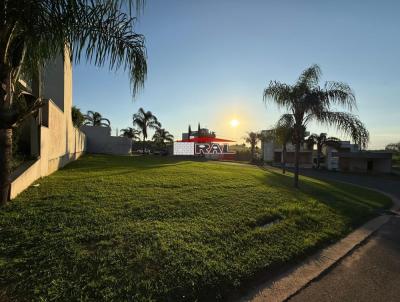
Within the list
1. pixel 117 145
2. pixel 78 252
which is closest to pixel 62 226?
pixel 78 252

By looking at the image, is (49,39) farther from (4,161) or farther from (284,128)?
(284,128)

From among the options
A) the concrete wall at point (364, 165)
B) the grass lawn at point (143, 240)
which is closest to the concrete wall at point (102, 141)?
the grass lawn at point (143, 240)

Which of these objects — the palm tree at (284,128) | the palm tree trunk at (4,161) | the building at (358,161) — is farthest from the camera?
the building at (358,161)

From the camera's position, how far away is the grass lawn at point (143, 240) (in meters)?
2.85

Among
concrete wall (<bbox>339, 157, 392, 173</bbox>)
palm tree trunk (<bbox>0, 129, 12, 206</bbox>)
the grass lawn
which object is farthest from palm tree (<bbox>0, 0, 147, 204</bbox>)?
concrete wall (<bbox>339, 157, 392, 173</bbox>)

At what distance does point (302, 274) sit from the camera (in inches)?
148

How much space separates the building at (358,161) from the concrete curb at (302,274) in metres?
33.9

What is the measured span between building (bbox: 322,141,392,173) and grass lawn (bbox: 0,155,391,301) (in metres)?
33.7

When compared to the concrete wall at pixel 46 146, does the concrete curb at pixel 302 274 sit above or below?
below

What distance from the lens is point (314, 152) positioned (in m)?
44.1

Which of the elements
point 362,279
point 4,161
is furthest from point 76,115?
point 362,279

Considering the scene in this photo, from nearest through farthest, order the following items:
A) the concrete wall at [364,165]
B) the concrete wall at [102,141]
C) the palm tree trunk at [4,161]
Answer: the palm tree trunk at [4,161], the concrete wall at [102,141], the concrete wall at [364,165]

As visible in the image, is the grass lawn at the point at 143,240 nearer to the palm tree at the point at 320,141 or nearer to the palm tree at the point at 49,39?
the palm tree at the point at 49,39

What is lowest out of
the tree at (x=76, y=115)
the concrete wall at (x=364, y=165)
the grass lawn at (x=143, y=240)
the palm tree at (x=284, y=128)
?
the concrete wall at (x=364, y=165)
